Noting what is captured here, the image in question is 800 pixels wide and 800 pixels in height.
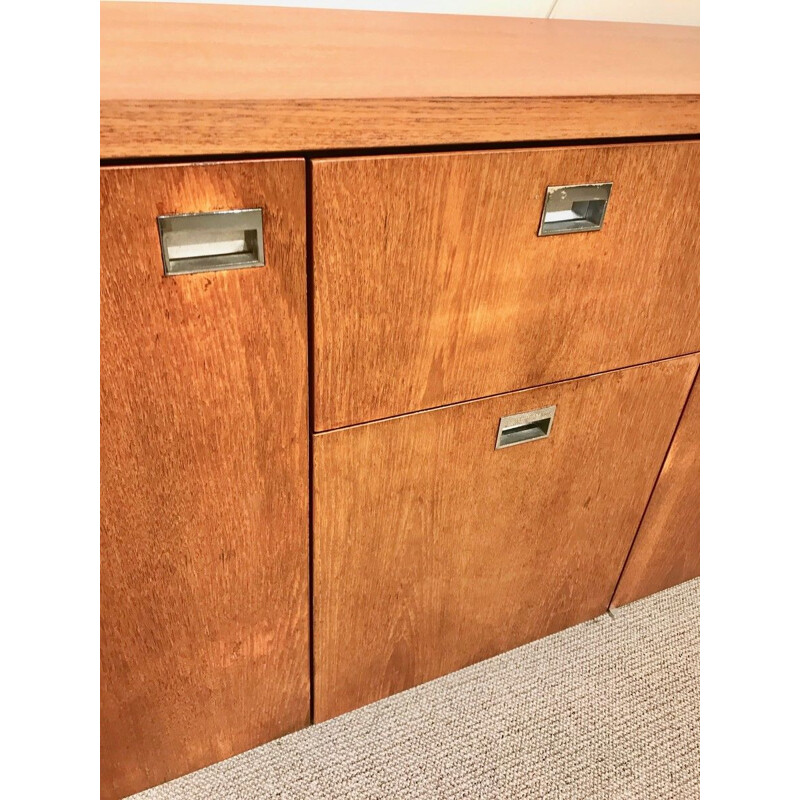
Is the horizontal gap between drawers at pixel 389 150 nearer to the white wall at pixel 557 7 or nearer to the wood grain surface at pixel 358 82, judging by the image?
the wood grain surface at pixel 358 82

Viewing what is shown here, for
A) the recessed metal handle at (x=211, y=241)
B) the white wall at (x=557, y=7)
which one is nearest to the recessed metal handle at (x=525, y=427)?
the recessed metal handle at (x=211, y=241)

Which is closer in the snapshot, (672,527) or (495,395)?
(495,395)

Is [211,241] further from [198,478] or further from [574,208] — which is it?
[574,208]

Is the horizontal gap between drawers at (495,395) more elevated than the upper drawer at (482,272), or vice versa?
the upper drawer at (482,272)

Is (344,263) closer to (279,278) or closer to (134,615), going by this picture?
(279,278)

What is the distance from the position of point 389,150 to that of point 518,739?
850 millimetres

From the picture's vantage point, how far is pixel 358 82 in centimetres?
55

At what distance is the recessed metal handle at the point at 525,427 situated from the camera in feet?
2.60

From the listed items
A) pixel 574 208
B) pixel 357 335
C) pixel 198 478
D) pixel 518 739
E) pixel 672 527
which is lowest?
pixel 518 739

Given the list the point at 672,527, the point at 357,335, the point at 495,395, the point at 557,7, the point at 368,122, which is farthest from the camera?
the point at 672,527

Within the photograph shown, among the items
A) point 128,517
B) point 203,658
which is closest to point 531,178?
point 128,517

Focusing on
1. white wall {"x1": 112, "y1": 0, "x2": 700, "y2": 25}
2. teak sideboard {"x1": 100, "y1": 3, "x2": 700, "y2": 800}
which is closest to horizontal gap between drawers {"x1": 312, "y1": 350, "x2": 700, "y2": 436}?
teak sideboard {"x1": 100, "y1": 3, "x2": 700, "y2": 800}

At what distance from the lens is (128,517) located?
A: 2.07 feet

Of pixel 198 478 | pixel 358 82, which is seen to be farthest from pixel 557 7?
pixel 198 478
